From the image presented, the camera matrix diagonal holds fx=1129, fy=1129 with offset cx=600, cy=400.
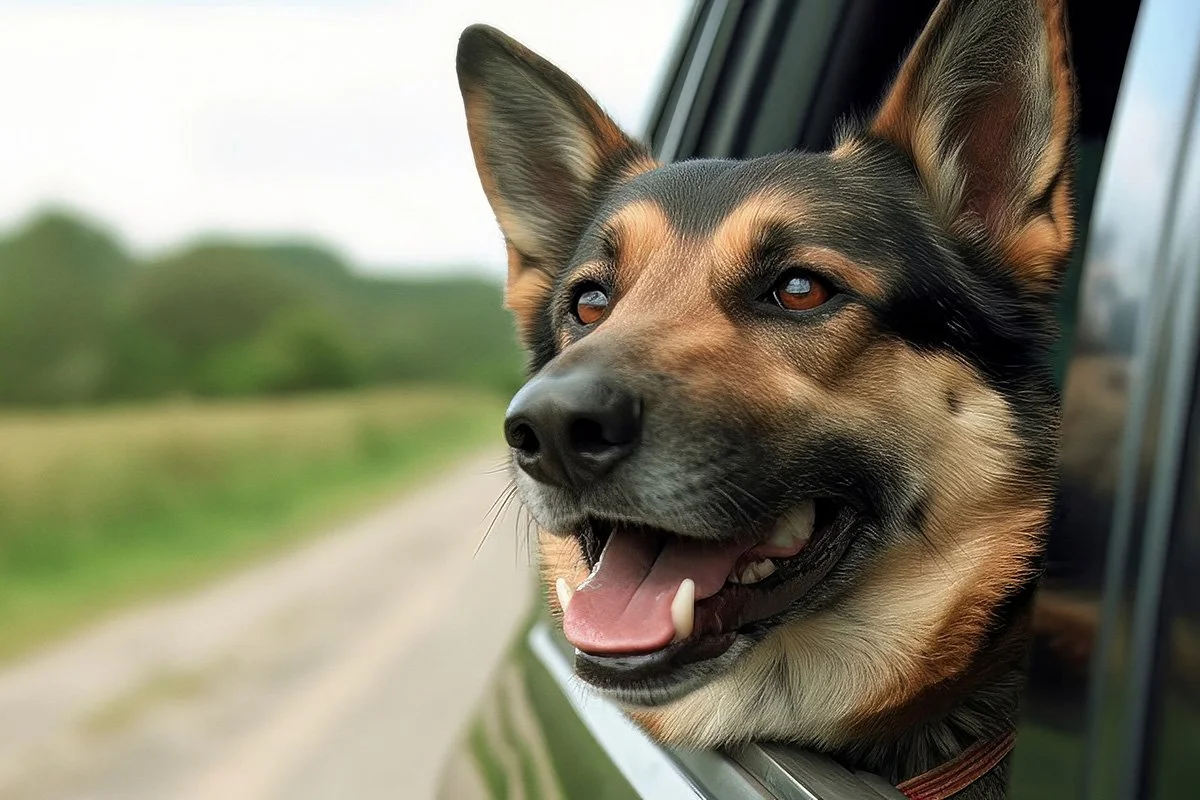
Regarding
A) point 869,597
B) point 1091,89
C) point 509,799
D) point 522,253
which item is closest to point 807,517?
point 869,597

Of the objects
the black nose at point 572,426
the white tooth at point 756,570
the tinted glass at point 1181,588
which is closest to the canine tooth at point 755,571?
the white tooth at point 756,570

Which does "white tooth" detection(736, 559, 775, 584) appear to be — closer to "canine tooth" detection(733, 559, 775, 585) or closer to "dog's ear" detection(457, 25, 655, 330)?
"canine tooth" detection(733, 559, 775, 585)

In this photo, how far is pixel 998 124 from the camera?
2.13m

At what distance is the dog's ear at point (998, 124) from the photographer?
198 centimetres

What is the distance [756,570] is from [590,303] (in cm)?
77

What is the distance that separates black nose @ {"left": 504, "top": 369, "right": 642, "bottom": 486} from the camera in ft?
5.50

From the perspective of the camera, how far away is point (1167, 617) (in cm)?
89

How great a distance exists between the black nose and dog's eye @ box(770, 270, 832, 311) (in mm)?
507

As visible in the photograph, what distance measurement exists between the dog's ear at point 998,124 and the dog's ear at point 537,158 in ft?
2.42

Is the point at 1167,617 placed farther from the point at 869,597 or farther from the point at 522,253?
the point at 522,253

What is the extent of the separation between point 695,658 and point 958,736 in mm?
517

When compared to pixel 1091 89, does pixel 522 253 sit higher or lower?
lower

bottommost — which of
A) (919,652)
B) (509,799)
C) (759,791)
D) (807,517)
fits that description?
(509,799)

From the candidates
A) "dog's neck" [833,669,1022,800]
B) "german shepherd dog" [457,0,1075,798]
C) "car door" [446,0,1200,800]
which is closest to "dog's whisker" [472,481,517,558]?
"german shepherd dog" [457,0,1075,798]
